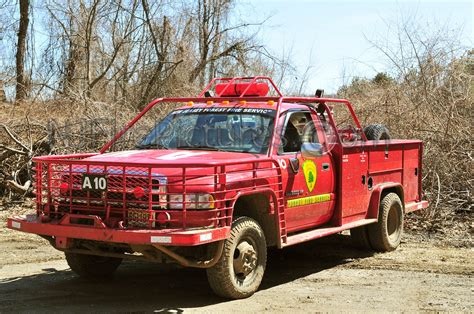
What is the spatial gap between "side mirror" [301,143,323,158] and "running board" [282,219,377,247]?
848mm

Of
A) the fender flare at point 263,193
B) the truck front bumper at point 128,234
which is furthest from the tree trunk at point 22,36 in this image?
the fender flare at point 263,193

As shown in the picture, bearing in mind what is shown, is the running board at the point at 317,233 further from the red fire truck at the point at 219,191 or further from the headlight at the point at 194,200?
the headlight at the point at 194,200

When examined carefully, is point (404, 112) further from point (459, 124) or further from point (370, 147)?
point (370, 147)

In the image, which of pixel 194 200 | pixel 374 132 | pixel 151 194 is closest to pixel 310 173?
pixel 194 200

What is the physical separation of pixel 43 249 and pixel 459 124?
7596 mm

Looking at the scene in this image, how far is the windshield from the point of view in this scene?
6.84m

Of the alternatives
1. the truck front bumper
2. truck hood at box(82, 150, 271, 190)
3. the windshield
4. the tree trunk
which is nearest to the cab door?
the windshield

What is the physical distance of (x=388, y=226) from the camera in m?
9.02

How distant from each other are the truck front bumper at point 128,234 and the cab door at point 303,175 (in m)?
1.35

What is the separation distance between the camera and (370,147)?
835 cm

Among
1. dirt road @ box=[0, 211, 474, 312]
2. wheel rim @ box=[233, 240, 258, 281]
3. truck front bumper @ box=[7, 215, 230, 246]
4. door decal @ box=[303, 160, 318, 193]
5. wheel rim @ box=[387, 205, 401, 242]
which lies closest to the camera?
truck front bumper @ box=[7, 215, 230, 246]

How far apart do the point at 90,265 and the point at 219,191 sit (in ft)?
6.61

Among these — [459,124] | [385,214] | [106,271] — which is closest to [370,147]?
[385,214]

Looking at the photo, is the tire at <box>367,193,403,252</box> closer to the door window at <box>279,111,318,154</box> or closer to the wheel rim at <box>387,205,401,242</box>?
the wheel rim at <box>387,205,401,242</box>
